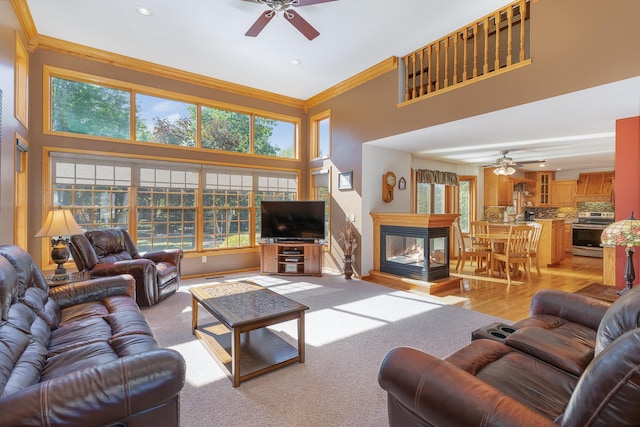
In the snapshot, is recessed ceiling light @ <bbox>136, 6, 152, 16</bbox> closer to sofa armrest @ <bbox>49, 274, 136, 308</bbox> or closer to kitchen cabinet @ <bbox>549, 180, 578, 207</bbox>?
sofa armrest @ <bbox>49, 274, 136, 308</bbox>

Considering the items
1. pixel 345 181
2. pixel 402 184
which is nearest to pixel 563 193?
pixel 402 184

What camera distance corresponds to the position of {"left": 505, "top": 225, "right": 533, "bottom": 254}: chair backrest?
17.1 feet

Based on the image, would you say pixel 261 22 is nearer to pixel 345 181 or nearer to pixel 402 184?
pixel 345 181

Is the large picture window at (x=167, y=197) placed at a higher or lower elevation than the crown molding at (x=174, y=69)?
lower

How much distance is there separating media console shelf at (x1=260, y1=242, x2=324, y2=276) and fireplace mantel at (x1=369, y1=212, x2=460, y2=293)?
101 centimetres

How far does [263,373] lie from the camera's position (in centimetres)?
232

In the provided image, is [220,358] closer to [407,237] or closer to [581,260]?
[407,237]

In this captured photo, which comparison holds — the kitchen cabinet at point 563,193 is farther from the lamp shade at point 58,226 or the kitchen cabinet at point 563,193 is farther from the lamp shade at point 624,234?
the lamp shade at point 58,226

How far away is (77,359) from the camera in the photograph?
5.41 feet

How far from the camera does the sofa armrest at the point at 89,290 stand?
2.54m

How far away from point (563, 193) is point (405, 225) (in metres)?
6.69

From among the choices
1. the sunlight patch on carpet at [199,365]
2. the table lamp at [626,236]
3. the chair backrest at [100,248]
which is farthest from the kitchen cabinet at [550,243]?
the chair backrest at [100,248]

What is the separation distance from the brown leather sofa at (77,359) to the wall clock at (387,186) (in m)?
4.23

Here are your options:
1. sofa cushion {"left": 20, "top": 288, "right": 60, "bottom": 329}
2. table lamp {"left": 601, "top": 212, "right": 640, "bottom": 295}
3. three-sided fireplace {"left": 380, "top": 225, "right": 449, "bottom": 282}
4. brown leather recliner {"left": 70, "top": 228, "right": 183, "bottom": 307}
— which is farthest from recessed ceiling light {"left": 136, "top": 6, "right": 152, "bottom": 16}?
table lamp {"left": 601, "top": 212, "right": 640, "bottom": 295}
